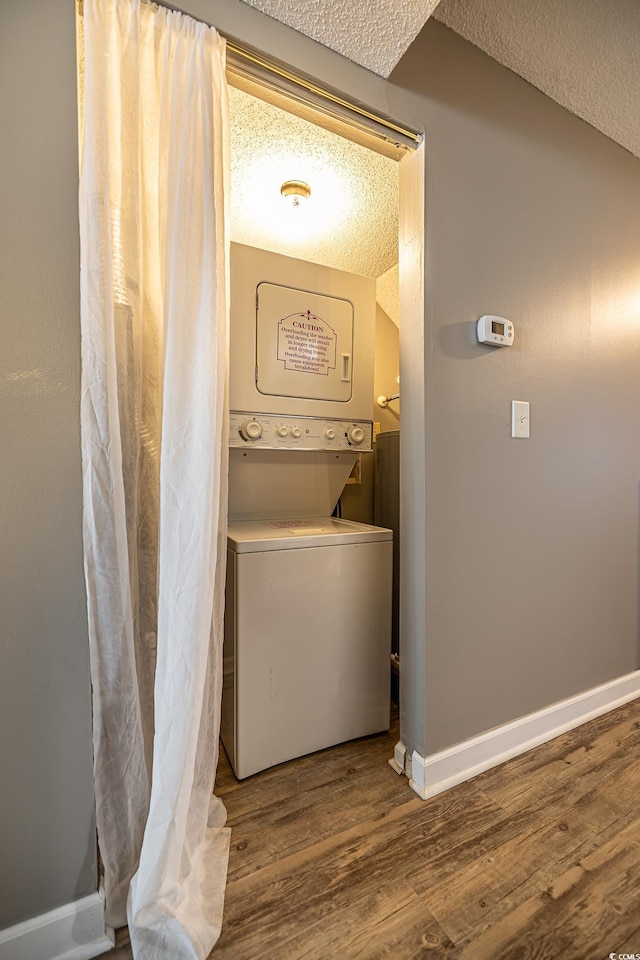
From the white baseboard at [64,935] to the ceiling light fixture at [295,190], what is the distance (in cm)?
251

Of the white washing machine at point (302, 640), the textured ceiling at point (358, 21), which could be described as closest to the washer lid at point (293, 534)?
the white washing machine at point (302, 640)

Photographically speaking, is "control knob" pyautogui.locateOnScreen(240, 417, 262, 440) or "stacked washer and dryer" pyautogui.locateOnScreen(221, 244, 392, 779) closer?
"stacked washer and dryer" pyautogui.locateOnScreen(221, 244, 392, 779)

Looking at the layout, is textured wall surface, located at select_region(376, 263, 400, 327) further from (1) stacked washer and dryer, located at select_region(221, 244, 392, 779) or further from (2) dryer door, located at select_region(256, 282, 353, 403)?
(2) dryer door, located at select_region(256, 282, 353, 403)

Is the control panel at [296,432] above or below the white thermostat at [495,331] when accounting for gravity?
below

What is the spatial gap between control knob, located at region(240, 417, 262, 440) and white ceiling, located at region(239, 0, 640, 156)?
45.0 inches

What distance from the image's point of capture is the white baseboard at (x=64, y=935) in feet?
2.79

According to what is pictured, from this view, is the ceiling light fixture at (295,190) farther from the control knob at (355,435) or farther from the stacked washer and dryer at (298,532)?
the control knob at (355,435)

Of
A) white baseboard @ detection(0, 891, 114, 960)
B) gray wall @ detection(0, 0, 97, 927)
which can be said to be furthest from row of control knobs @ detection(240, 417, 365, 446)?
white baseboard @ detection(0, 891, 114, 960)

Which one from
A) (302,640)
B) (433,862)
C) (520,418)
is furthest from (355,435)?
(433,862)

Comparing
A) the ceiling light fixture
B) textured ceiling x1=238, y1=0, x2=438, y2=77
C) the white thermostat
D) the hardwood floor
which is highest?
the ceiling light fixture

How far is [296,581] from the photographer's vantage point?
4.81ft

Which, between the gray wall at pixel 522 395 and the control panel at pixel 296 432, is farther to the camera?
the control panel at pixel 296 432

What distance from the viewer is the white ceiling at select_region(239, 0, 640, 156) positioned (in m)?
1.11

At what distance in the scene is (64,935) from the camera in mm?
888
